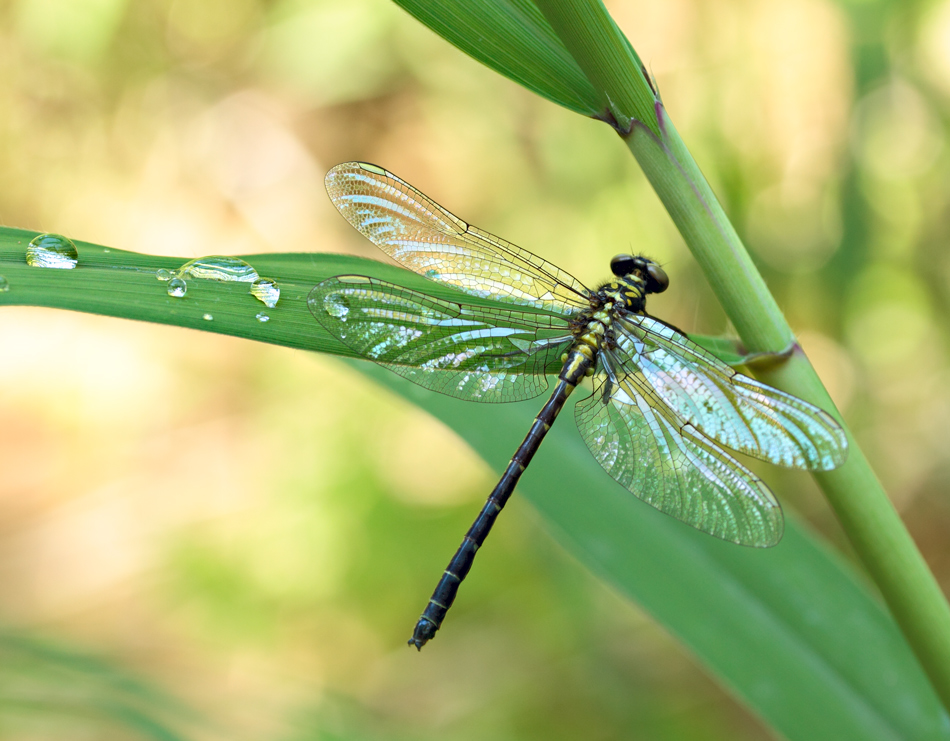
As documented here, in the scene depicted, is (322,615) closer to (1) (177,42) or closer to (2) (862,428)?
(2) (862,428)

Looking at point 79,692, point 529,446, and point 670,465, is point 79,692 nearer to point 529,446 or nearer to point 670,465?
point 529,446

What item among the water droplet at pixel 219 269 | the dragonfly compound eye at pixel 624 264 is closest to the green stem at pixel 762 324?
the water droplet at pixel 219 269

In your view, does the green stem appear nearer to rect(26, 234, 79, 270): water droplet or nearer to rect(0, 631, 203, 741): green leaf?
rect(26, 234, 79, 270): water droplet

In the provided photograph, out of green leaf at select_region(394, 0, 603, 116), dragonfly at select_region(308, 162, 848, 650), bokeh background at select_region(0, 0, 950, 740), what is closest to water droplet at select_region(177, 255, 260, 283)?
dragonfly at select_region(308, 162, 848, 650)

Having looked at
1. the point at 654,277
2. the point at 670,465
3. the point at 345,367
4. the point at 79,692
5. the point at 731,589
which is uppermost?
the point at 654,277

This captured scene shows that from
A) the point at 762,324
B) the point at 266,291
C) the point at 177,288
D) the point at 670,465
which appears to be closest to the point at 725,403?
the point at 670,465
